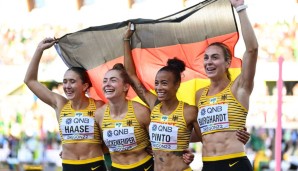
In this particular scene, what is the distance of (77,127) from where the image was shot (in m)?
7.27

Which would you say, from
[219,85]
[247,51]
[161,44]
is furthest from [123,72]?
[247,51]

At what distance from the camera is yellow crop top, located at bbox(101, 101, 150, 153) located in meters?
6.86

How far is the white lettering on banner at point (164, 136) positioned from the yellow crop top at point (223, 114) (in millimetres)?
310

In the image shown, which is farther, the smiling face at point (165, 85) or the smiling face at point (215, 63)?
the smiling face at point (165, 85)

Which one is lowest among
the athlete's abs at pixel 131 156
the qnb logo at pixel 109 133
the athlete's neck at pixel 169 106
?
the athlete's abs at pixel 131 156

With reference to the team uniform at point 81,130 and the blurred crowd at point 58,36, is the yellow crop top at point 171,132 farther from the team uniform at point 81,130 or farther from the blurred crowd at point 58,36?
the blurred crowd at point 58,36

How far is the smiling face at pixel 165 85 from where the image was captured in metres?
6.56

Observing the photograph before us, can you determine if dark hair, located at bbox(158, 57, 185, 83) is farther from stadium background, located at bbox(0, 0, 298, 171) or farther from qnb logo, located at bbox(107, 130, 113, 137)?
stadium background, located at bbox(0, 0, 298, 171)

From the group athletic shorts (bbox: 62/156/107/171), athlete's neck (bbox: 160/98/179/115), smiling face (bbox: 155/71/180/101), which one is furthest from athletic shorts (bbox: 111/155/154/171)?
smiling face (bbox: 155/71/180/101)

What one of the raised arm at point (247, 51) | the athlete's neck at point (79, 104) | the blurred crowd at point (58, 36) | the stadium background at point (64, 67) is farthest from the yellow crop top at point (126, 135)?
the blurred crowd at point (58, 36)

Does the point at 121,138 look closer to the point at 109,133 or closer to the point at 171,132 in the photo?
the point at 109,133

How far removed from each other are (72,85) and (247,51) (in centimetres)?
189

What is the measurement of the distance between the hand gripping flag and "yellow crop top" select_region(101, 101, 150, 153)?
437mm

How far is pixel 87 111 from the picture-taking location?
731 centimetres
